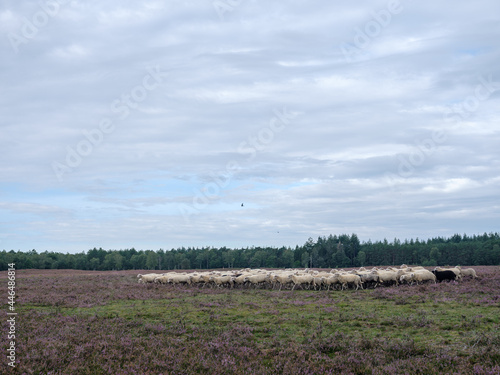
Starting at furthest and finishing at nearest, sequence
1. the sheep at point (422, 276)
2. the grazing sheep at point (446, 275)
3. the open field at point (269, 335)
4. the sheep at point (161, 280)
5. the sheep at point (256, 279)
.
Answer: the sheep at point (161, 280), the sheep at point (256, 279), the grazing sheep at point (446, 275), the sheep at point (422, 276), the open field at point (269, 335)

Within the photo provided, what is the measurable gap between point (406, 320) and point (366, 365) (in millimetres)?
6113

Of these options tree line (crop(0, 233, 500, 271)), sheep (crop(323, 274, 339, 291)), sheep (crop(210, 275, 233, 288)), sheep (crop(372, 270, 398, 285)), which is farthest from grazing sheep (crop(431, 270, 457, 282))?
tree line (crop(0, 233, 500, 271))

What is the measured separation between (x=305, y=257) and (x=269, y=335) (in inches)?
3855

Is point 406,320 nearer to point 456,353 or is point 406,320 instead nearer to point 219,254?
point 456,353

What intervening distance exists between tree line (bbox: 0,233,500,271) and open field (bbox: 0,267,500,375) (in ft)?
282

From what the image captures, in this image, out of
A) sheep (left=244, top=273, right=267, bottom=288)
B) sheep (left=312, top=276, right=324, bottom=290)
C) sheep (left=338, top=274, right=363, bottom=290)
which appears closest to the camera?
sheep (left=338, top=274, right=363, bottom=290)

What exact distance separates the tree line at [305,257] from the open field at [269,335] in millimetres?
85914

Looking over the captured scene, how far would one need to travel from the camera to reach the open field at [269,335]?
38.9 feet

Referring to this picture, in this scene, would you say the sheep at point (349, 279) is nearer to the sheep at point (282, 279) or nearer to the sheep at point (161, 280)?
the sheep at point (282, 279)

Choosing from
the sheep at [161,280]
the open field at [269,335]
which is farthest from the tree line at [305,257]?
the open field at [269,335]

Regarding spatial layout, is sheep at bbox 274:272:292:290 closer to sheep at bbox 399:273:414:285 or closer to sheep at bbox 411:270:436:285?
sheep at bbox 399:273:414:285

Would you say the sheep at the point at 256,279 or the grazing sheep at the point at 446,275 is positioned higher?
the grazing sheep at the point at 446,275

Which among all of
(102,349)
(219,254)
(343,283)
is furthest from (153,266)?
(102,349)

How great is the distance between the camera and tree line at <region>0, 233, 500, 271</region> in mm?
103887
